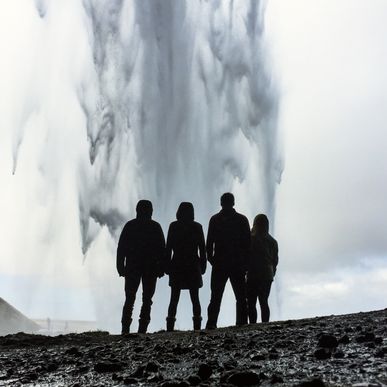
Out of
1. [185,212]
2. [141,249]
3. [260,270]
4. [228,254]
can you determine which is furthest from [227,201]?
[141,249]

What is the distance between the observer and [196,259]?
10547mm

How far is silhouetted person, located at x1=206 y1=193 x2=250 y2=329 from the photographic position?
32.4 ft

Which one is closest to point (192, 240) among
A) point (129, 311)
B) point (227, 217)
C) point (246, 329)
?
point (227, 217)

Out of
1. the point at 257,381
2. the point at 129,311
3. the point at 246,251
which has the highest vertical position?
the point at 246,251

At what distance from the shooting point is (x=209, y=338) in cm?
735

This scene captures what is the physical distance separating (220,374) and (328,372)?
1005 millimetres

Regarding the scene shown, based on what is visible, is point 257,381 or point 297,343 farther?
point 297,343

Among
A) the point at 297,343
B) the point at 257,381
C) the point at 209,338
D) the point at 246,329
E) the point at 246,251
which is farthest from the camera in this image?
the point at 246,251

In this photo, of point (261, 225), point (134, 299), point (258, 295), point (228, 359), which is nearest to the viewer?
point (228, 359)

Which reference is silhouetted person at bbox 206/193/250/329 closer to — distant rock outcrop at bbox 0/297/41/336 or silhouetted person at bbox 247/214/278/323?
silhouetted person at bbox 247/214/278/323

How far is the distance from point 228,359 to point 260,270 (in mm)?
4985

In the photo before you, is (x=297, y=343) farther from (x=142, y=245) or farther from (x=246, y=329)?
(x=142, y=245)

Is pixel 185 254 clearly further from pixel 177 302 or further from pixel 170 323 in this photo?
pixel 170 323

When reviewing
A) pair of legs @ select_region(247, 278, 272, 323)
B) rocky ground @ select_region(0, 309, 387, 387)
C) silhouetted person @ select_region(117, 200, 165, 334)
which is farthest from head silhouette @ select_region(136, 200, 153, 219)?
rocky ground @ select_region(0, 309, 387, 387)
